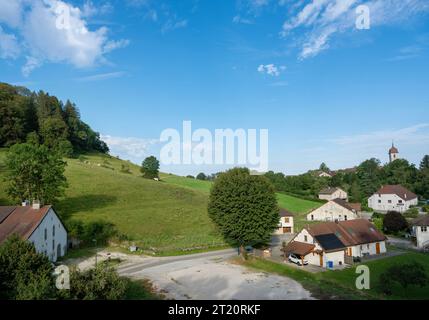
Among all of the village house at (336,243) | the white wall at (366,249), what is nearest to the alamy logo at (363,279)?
the village house at (336,243)

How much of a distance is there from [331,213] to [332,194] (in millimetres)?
33417

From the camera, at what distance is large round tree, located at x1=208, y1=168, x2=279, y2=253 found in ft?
116

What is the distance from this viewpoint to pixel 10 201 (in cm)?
5344

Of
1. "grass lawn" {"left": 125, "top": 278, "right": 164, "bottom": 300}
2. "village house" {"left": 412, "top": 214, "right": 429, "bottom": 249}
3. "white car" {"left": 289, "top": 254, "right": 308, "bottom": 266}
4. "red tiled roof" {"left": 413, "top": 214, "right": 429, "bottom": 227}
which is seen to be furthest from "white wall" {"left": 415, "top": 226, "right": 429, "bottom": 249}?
"grass lawn" {"left": 125, "top": 278, "right": 164, "bottom": 300}

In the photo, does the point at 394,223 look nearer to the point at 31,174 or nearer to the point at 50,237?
the point at 50,237

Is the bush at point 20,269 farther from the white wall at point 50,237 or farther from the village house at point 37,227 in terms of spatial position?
the village house at point 37,227

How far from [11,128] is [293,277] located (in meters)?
90.0

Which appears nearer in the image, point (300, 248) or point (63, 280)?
point (63, 280)

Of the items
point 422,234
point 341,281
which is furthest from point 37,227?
point 422,234

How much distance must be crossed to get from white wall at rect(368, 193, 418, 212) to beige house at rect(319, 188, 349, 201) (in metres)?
8.29

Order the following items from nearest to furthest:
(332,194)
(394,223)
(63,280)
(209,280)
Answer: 1. (63,280)
2. (209,280)
3. (394,223)
4. (332,194)

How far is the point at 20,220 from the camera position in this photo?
3434cm

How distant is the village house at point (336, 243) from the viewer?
36.8m
